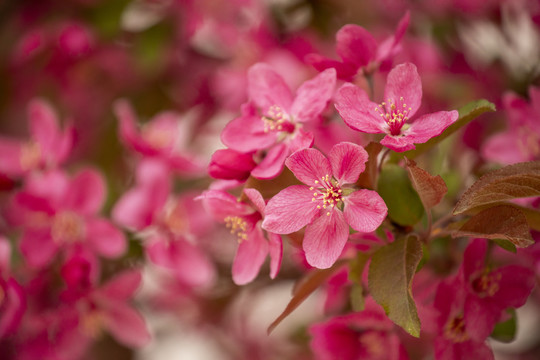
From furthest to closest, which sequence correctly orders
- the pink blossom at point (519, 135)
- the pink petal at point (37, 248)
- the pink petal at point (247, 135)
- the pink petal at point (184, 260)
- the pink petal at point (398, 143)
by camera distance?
the pink petal at point (184, 260) < the pink petal at point (37, 248) < the pink blossom at point (519, 135) < the pink petal at point (247, 135) < the pink petal at point (398, 143)

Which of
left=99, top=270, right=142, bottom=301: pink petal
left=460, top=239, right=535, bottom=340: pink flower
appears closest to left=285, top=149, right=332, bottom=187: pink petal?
left=460, top=239, right=535, bottom=340: pink flower

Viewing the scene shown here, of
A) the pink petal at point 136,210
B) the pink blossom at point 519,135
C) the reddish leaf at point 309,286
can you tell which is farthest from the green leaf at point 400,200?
the pink petal at point 136,210

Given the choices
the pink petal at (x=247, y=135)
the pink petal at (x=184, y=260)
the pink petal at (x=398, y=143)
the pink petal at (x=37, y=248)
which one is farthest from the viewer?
the pink petal at (x=184, y=260)

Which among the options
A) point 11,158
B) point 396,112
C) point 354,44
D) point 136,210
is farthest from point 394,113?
point 11,158

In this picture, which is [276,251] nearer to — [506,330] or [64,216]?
[506,330]

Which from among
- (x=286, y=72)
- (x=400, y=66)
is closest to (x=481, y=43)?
(x=286, y=72)

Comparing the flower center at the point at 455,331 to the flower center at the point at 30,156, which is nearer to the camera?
the flower center at the point at 455,331

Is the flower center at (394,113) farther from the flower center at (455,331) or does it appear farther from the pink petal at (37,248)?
the pink petal at (37,248)
